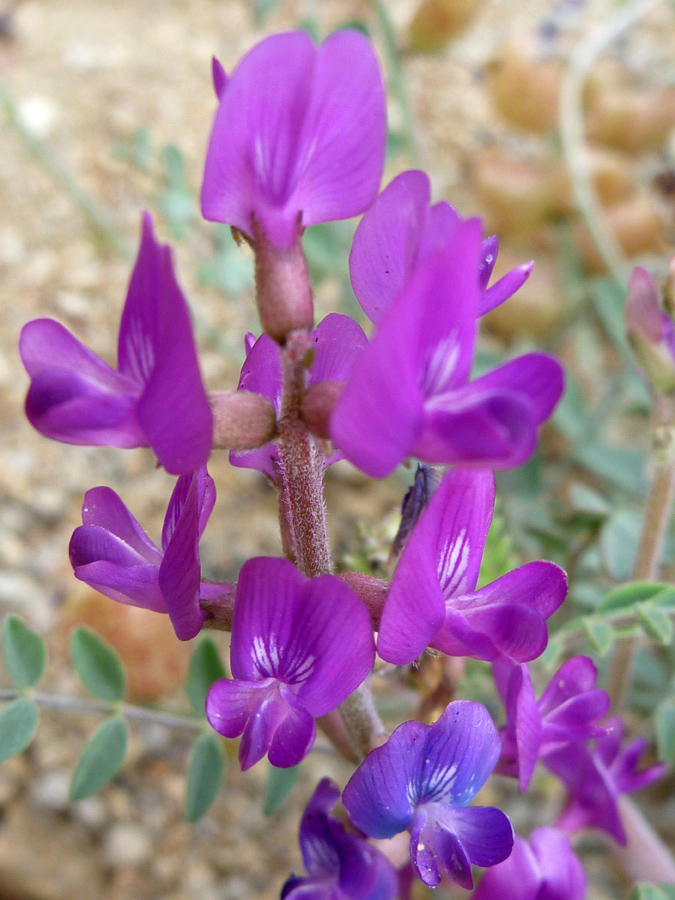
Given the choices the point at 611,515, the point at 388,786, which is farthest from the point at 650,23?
the point at 388,786

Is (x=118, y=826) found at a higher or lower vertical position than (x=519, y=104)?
lower

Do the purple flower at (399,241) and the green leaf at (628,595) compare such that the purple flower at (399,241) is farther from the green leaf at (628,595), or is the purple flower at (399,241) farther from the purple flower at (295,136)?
the green leaf at (628,595)

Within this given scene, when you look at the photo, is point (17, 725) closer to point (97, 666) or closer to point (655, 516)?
point (97, 666)

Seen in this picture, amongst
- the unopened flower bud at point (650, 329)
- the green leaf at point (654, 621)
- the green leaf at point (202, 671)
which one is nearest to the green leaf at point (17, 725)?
the green leaf at point (202, 671)

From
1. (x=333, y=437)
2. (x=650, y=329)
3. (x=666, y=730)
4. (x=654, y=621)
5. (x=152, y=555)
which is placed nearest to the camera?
(x=333, y=437)

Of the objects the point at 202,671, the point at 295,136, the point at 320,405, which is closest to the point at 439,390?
the point at 320,405

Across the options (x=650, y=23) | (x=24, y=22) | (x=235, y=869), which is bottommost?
(x=235, y=869)

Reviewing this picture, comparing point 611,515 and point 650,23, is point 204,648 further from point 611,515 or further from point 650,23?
point 650,23
